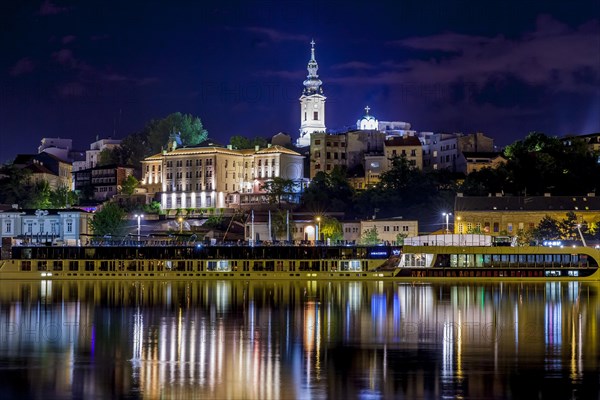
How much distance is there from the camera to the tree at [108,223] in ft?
348

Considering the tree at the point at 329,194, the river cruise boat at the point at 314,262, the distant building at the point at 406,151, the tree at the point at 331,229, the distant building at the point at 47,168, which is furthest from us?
the distant building at the point at 47,168

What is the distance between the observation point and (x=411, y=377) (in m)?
27.2

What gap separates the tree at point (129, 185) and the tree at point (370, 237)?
43284 mm

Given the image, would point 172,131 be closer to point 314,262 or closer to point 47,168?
point 47,168

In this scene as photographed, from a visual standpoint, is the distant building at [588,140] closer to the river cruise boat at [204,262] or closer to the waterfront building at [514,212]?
the waterfront building at [514,212]

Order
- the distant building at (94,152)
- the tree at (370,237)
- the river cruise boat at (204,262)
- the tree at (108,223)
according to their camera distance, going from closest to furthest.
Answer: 1. the river cruise boat at (204,262)
2. the tree at (370,237)
3. the tree at (108,223)
4. the distant building at (94,152)

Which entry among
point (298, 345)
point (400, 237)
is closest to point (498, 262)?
point (400, 237)

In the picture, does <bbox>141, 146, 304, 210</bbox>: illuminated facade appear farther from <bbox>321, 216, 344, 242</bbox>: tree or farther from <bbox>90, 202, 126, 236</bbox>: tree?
<bbox>321, 216, 344, 242</bbox>: tree

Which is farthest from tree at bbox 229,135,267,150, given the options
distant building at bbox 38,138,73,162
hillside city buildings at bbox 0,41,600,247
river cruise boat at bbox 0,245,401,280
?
river cruise boat at bbox 0,245,401,280

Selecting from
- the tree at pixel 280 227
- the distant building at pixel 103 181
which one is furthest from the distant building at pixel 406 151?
the distant building at pixel 103 181

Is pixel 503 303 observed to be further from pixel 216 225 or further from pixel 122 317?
pixel 216 225

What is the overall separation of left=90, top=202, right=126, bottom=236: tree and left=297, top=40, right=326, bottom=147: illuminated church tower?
46138mm

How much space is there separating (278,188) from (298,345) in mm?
86714

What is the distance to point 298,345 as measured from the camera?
33.6 metres
